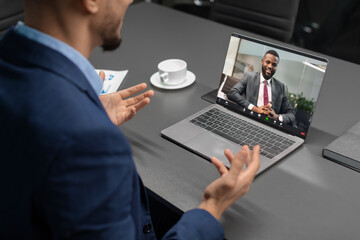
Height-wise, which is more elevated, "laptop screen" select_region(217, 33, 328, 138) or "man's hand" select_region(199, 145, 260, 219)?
"laptop screen" select_region(217, 33, 328, 138)

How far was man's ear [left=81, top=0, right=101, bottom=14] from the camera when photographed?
69cm

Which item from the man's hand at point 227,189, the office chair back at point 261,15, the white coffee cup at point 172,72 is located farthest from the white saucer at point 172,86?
the office chair back at point 261,15

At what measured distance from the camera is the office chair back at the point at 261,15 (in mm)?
2037

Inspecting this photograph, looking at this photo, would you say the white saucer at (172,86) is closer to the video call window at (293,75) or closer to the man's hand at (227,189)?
the video call window at (293,75)

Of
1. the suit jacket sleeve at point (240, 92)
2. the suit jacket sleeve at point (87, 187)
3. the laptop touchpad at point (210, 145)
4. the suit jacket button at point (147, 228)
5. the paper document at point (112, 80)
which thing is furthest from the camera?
the paper document at point (112, 80)

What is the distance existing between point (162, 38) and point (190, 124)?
0.73 metres

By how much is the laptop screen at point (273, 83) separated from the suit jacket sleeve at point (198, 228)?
457mm

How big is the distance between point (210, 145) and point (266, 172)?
0.58ft

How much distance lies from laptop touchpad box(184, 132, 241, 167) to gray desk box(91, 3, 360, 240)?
3 centimetres

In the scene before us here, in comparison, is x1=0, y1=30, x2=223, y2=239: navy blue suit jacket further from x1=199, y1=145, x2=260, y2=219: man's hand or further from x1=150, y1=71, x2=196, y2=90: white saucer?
x1=150, y1=71, x2=196, y2=90: white saucer

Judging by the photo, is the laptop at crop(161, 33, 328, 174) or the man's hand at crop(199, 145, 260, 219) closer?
the man's hand at crop(199, 145, 260, 219)

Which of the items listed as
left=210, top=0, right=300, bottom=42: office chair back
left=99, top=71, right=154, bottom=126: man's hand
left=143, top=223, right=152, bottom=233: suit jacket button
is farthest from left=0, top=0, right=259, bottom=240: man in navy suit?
left=210, top=0, right=300, bottom=42: office chair back

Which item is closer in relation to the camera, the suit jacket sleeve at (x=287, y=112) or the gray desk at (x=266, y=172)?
the gray desk at (x=266, y=172)

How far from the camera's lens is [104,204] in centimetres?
63
